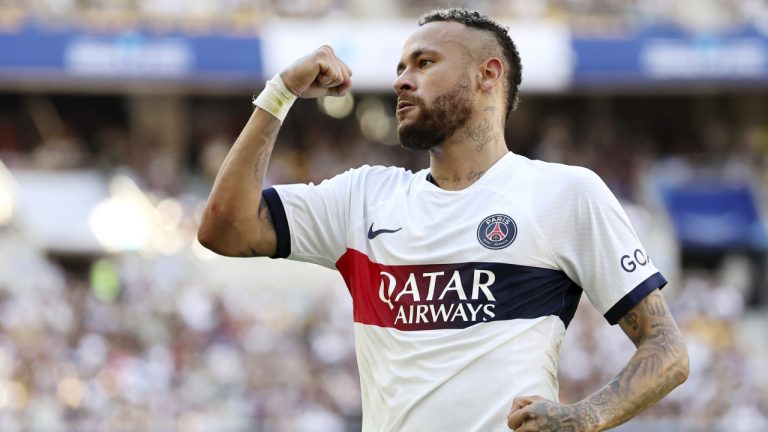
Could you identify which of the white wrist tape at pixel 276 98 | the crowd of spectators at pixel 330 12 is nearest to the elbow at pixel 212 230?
the white wrist tape at pixel 276 98

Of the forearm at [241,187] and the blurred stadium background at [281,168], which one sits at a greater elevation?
the blurred stadium background at [281,168]

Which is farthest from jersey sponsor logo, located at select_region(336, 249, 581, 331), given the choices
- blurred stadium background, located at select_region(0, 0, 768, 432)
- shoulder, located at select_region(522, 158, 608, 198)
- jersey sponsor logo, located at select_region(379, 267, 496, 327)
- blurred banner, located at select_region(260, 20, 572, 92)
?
blurred banner, located at select_region(260, 20, 572, 92)

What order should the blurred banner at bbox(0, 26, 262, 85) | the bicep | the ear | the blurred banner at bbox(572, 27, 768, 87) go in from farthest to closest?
the blurred banner at bbox(572, 27, 768, 87) < the blurred banner at bbox(0, 26, 262, 85) < the ear < the bicep

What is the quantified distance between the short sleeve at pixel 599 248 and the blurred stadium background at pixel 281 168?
33.7 ft

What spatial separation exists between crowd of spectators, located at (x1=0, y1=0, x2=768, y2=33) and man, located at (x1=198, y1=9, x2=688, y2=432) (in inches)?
599

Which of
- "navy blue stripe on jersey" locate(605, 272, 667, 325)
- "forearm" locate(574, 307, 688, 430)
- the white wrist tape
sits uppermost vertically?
the white wrist tape

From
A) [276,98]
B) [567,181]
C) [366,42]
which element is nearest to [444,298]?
[567,181]

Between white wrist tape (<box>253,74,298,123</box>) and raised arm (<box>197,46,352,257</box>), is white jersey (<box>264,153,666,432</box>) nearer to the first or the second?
raised arm (<box>197,46,352,257</box>)

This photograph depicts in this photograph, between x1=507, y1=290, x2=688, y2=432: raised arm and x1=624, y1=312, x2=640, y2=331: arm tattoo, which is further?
x1=624, y1=312, x2=640, y2=331: arm tattoo

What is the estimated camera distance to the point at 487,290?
147 inches

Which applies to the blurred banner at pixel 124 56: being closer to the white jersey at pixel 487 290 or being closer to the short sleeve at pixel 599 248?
the white jersey at pixel 487 290

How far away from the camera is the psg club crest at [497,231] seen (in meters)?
3.77

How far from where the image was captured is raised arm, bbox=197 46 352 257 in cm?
396

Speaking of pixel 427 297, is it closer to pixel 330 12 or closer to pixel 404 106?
pixel 404 106
